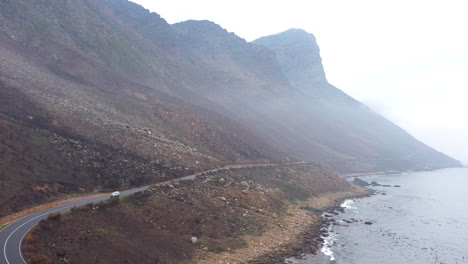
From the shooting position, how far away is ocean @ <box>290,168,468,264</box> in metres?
44.7

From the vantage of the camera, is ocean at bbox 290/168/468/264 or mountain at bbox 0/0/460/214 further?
mountain at bbox 0/0/460/214

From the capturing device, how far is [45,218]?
31719 mm

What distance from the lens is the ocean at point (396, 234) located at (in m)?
44.7

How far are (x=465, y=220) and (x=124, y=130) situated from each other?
7340cm

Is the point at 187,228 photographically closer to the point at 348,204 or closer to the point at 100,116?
the point at 100,116

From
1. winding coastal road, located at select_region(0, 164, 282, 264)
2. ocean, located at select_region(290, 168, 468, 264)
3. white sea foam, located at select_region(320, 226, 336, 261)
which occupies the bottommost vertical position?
winding coastal road, located at select_region(0, 164, 282, 264)

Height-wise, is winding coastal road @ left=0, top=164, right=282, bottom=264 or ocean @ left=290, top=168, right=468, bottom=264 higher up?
ocean @ left=290, top=168, right=468, bottom=264

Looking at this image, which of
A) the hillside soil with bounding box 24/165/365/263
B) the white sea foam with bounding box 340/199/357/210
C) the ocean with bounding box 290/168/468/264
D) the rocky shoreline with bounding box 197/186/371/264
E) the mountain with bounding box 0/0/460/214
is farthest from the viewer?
the white sea foam with bounding box 340/199/357/210

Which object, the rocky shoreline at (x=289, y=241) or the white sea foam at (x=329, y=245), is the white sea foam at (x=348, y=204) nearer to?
the rocky shoreline at (x=289, y=241)

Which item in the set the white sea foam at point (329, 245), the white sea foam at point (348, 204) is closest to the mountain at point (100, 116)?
the white sea foam at point (348, 204)

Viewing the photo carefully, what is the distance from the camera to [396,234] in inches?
2255

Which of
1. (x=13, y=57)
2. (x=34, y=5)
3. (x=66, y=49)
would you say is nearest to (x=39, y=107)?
(x=13, y=57)

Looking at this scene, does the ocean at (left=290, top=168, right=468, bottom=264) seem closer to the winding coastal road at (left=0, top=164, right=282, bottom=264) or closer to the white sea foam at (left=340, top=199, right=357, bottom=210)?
the white sea foam at (left=340, top=199, right=357, bottom=210)

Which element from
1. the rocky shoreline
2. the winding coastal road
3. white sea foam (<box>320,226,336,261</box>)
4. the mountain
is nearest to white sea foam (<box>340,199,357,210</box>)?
the rocky shoreline
